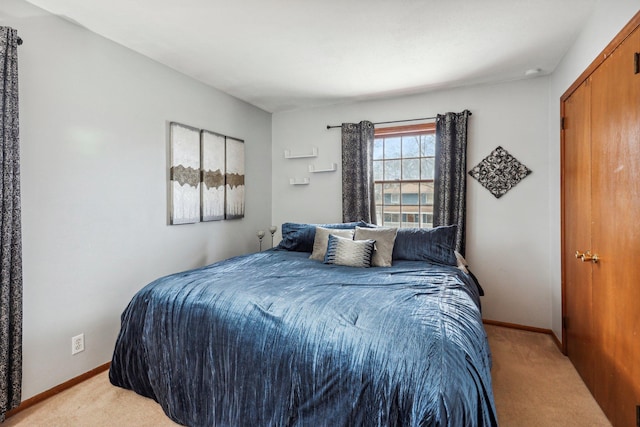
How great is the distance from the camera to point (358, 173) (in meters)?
3.83

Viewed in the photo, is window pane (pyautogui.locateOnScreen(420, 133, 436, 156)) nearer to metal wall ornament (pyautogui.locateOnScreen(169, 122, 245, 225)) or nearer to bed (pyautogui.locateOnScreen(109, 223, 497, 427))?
bed (pyautogui.locateOnScreen(109, 223, 497, 427))

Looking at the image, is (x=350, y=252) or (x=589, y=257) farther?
(x=350, y=252)

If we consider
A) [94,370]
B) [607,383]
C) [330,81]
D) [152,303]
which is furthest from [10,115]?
[607,383]

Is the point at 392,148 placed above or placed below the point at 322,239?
above

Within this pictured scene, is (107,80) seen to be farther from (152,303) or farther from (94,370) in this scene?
(94,370)

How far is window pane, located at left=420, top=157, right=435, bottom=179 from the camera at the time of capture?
371 cm

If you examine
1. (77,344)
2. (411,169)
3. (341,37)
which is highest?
(341,37)

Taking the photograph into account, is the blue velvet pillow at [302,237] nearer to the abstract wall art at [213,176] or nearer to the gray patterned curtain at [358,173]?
the gray patterned curtain at [358,173]

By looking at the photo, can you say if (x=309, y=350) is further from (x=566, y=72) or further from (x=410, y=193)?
(x=566, y=72)

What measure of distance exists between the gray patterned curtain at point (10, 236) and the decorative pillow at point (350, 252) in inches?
81.2

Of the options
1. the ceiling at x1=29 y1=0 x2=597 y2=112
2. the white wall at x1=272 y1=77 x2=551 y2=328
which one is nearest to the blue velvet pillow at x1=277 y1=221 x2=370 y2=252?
the white wall at x1=272 y1=77 x2=551 y2=328

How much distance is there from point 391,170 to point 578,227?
6.50ft

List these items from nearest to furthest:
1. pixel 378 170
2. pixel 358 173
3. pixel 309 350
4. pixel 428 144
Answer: pixel 309 350
pixel 428 144
pixel 358 173
pixel 378 170

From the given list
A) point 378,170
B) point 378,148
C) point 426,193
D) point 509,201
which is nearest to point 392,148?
point 378,148
